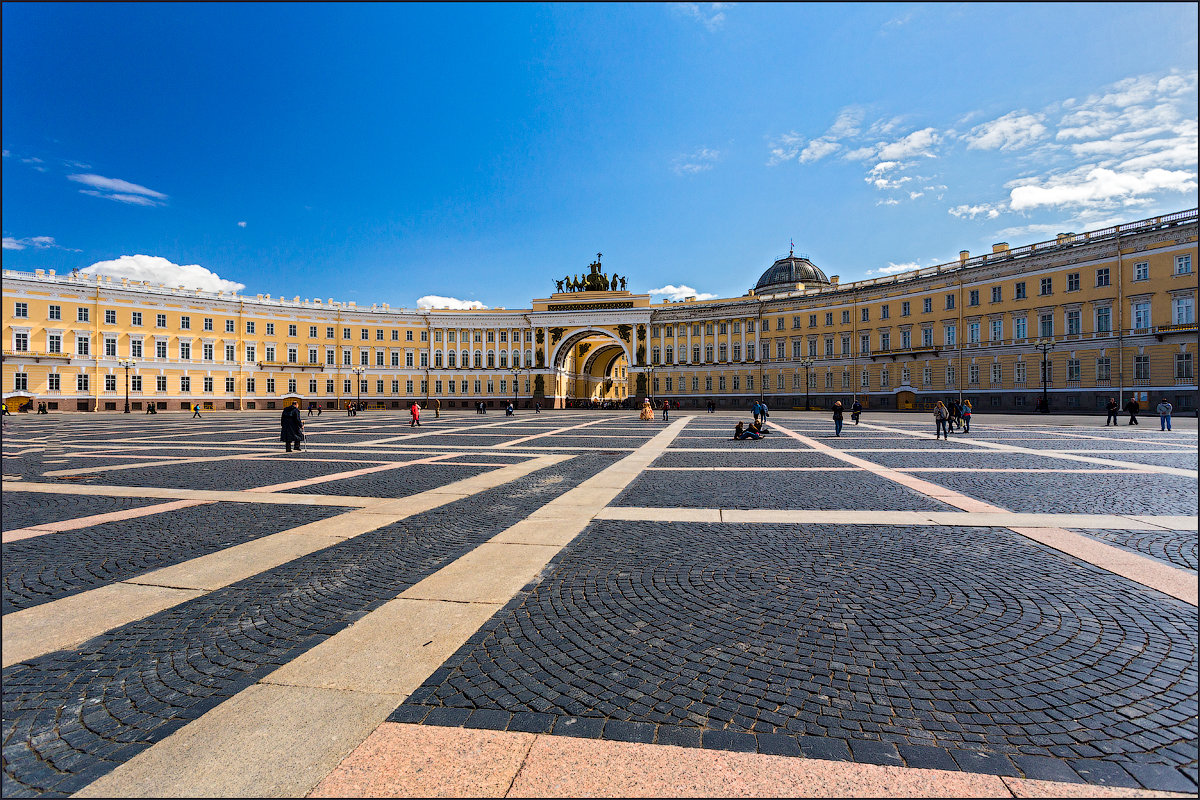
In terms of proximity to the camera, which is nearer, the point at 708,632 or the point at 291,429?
the point at 708,632

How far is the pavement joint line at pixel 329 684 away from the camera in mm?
2811

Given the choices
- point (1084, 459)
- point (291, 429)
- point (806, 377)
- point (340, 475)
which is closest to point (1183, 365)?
point (806, 377)

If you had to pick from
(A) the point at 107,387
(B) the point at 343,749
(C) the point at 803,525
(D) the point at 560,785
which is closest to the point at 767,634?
(D) the point at 560,785

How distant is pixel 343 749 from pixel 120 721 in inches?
58.4

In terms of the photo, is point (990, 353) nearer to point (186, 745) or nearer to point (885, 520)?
point (885, 520)

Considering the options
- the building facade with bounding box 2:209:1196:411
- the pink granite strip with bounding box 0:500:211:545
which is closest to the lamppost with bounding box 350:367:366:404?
the building facade with bounding box 2:209:1196:411

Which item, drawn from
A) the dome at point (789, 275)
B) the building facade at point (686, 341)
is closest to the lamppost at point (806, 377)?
the building facade at point (686, 341)

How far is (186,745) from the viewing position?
306 centimetres

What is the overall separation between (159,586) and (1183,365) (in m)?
52.5

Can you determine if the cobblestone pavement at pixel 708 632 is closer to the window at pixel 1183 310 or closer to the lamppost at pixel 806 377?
the window at pixel 1183 310

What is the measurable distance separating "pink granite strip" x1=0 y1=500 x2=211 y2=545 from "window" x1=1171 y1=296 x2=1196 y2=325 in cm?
5228

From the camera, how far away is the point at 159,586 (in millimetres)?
5277

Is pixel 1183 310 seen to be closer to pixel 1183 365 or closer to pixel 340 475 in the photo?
pixel 1183 365

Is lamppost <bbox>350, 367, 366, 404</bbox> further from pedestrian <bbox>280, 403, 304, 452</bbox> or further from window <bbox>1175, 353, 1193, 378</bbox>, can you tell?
window <bbox>1175, 353, 1193, 378</bbox>
